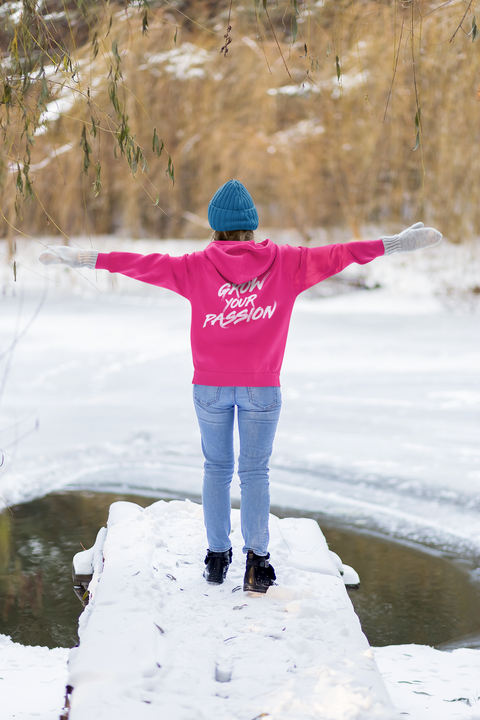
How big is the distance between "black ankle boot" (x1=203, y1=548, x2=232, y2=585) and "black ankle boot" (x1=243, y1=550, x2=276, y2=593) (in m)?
0.09

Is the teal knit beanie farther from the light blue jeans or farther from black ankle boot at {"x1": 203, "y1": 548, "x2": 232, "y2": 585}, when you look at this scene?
black ankle boot at {"x1": 203, "y1": 548, "x2": 232, "y2": 585}

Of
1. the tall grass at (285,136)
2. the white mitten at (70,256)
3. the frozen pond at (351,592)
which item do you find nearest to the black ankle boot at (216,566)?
the frozen pond at (351,592)

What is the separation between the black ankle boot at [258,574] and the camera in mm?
2111

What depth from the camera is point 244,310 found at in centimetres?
206

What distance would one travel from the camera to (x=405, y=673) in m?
2.30

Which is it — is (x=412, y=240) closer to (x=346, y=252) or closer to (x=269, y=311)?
(x=346, y=252)

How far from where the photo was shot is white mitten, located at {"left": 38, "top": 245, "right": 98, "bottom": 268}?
2092 mm

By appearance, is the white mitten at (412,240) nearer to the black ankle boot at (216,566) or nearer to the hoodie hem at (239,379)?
the hoodie hem at (239,379)

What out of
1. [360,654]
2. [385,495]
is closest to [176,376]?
[385,495]

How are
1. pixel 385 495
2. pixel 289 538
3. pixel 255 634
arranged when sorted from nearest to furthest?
1. pixel 255 634
2. pixel 289 538
3. pixel 385 495

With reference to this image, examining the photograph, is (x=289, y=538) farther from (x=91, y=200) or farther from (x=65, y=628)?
(x=91, y=200)

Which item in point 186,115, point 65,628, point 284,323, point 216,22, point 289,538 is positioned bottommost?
point 65,628

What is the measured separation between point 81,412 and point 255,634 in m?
3.48

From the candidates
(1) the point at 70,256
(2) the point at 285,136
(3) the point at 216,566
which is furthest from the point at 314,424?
(2) the point at 285,136
